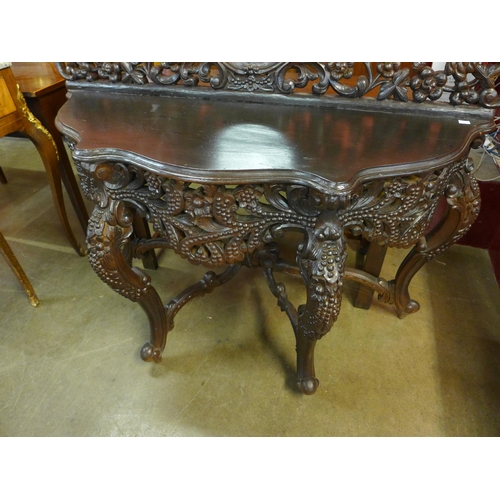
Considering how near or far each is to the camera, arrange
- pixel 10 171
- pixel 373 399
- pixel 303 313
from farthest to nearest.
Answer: pixel 10 171 < pixel 373 399 < pixel 303 313

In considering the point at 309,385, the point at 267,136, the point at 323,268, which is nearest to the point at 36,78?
the point at 267,136

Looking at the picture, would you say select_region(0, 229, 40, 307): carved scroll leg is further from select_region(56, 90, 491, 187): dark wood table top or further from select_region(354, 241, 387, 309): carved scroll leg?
select_region(354, 241, 387, 309): carved scroll leg

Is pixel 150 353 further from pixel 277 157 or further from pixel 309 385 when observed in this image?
pixel 277 157

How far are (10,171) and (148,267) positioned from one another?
4.26ft

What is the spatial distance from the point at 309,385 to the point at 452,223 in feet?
1.91

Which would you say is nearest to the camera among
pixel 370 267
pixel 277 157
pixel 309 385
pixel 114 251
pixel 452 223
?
pixel 277 157

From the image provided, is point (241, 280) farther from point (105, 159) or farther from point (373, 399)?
point (105, 159)

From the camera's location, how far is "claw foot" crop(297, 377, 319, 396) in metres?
1.04

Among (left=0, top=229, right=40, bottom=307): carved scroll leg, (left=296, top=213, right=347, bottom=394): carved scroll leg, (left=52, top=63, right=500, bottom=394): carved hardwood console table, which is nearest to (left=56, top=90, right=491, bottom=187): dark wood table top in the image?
(left=52, top=63, right=500, bottom=394): carved hardwood console table

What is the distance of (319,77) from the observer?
84 cm

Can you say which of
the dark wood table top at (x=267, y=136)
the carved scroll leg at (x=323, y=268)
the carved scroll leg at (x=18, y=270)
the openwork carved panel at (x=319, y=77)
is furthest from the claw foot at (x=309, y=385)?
the carved scroll leg at (x=18, y=270)

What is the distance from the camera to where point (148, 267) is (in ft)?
4.94

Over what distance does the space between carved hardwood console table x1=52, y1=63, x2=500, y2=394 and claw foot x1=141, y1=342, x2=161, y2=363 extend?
27cm
